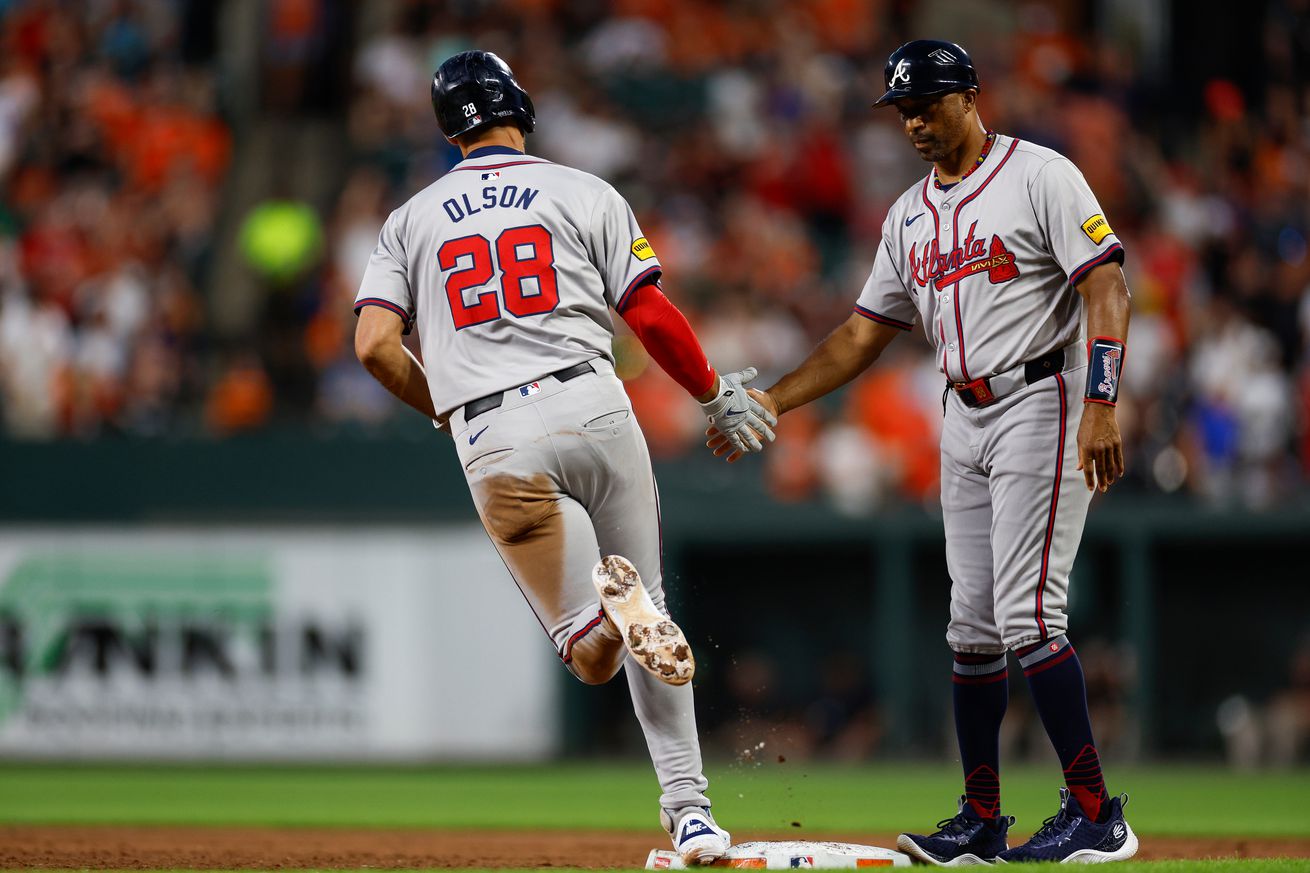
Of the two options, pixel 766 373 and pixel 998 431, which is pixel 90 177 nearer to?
pixel 766 373

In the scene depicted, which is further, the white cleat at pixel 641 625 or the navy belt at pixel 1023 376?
the navy belt at pixel 1023 376

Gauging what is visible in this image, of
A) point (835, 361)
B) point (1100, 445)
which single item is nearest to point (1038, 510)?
point (1100, 445)

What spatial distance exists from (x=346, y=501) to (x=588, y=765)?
2558mm

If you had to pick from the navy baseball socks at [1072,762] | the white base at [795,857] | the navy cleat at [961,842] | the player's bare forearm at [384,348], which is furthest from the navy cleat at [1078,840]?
the player's bare forearm at [384,348]

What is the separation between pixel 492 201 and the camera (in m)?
5.38

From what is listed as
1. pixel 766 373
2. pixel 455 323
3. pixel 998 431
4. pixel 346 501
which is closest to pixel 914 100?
pixel 998 431

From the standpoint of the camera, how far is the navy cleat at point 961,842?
557 centimetres

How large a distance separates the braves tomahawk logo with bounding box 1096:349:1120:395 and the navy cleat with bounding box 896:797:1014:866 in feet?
4.65

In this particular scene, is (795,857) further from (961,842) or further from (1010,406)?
(1010,406)

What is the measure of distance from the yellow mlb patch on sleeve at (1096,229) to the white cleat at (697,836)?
6.69ft

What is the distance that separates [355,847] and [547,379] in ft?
8.42

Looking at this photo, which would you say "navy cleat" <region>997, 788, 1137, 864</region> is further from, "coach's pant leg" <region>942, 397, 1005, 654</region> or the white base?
"coach's pant leg" <region>942, 397, 1005, 654</region>

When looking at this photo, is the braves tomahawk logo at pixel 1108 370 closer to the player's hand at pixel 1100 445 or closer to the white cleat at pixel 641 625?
the player's hand at pixel 1100 445

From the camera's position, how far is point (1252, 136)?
14.0 metres
